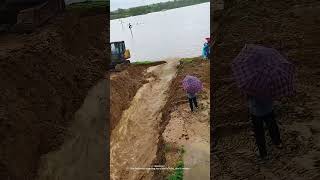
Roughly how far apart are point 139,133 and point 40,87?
3.17 metres

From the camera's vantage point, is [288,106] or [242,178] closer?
[242,178]

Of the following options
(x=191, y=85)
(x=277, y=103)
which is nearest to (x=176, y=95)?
(x=191, y=85)

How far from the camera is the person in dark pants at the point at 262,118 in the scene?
438 centimetres

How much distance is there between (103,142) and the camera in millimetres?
6945

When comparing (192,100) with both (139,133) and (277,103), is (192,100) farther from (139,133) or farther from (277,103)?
(277,103)

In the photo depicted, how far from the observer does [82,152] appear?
21.4 ft

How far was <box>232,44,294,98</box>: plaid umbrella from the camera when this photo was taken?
4.28m

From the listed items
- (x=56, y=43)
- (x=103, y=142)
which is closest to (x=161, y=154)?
(x=103, y=142)

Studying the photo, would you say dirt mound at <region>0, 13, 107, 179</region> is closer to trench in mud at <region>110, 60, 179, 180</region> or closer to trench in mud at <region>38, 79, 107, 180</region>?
trench in mud at <region>38, 79, 107, 180</region>

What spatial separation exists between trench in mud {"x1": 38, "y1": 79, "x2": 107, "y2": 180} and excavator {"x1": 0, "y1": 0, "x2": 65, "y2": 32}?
2.94m

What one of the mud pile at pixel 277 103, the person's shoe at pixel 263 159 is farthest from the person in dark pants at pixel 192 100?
the person's shoe at pixel 263 159

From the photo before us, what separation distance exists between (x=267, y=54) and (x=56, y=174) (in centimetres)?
342

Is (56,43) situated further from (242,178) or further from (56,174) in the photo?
(242,178)

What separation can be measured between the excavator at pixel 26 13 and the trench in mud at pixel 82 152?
9.65 ft
